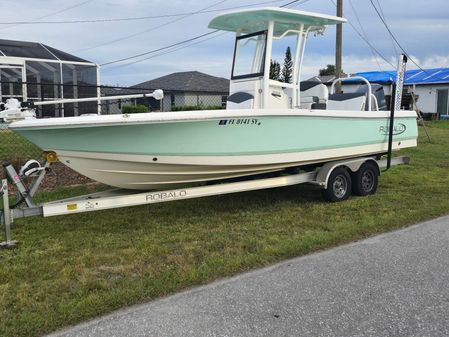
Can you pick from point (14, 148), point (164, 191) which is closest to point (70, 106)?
point (14, 148)

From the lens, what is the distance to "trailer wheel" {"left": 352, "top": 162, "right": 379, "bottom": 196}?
7.66 m

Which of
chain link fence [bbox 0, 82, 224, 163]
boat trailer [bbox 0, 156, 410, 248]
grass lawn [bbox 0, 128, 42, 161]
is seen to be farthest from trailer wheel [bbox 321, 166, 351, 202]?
grass lawn [bbox 0, 128, 42, 161]

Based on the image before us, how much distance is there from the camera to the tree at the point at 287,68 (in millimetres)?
7234

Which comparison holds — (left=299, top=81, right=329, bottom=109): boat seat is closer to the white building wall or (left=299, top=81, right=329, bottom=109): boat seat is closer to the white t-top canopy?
the white t-top canopy

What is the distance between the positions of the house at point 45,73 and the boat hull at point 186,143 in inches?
419

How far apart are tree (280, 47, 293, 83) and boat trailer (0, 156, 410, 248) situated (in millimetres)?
1376

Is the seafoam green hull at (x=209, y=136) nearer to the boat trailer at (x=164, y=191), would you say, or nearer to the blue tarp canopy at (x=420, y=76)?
the boat trailer at (x=164, y=191)

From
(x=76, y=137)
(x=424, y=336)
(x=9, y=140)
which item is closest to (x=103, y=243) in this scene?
(x=76, y=137)

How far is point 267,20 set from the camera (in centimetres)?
680

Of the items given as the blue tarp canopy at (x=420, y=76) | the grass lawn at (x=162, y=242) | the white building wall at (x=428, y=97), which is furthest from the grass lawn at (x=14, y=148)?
the white building wall at (x=428, y=97)

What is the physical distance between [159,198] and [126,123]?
1.01 metres

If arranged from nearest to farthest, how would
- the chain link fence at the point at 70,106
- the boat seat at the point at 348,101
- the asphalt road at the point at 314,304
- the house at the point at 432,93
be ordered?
the asphalt road at the point at 314,304
the boat seat at the point at 348,101
the chain link fence at the point at 70,106
the house at the point at 432,93

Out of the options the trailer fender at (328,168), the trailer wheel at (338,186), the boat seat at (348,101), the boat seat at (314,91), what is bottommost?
the trailer wheel at (338,186)

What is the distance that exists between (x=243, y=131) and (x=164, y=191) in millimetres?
1185
